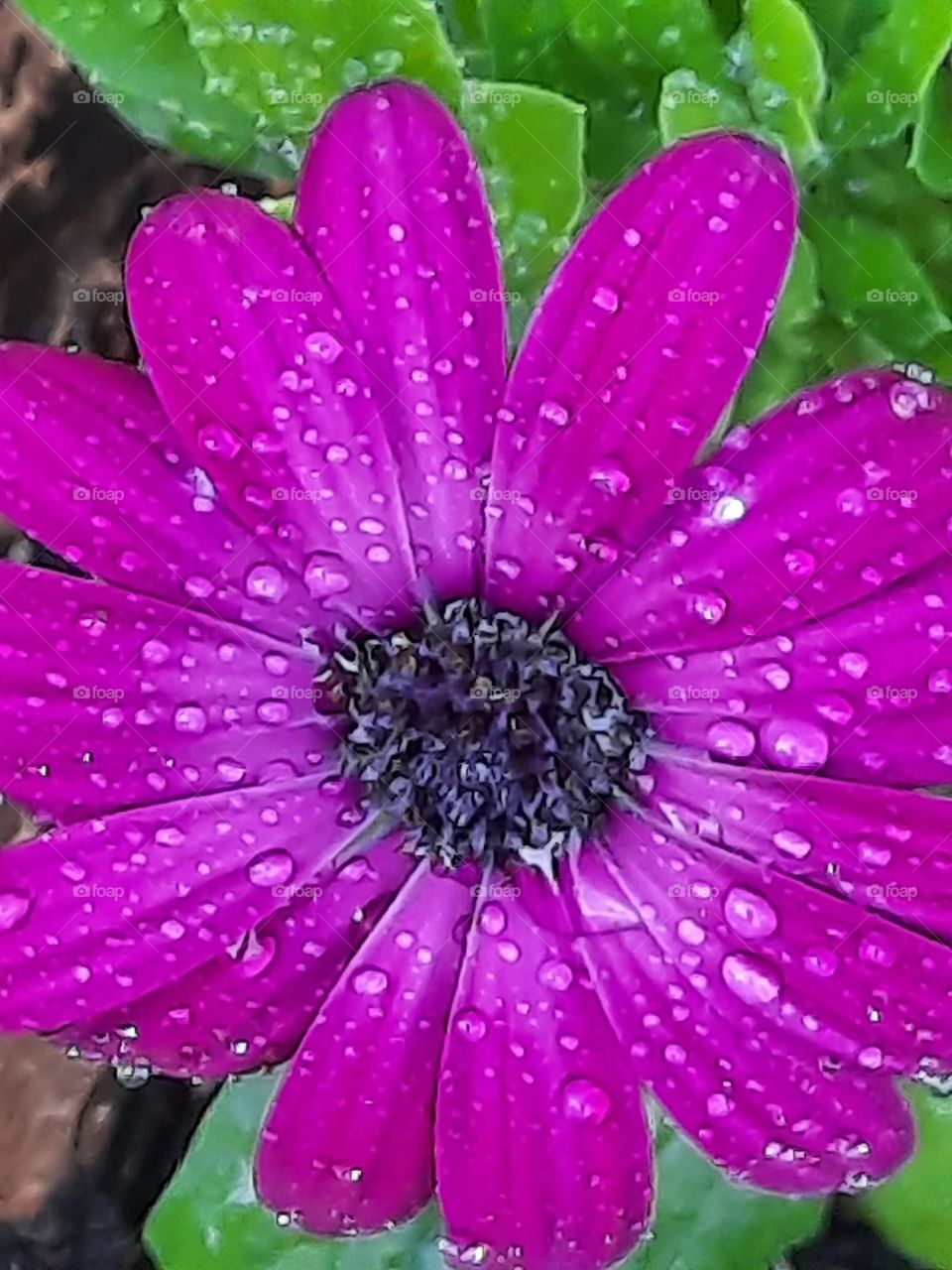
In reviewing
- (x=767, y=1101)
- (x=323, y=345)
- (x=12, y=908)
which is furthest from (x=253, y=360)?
(x=767, y=1101)

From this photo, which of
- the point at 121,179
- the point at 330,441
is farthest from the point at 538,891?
the point at 121,179

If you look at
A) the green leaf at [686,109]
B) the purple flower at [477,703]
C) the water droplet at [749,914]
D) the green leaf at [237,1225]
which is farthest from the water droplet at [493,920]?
the green leaf at [686,109]

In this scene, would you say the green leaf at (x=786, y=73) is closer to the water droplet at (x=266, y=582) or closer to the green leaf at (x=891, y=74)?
the green leaf at (x=891, y=74)

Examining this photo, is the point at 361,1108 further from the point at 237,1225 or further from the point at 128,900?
the point at 237,1225

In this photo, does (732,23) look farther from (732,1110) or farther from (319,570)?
(732,1110)

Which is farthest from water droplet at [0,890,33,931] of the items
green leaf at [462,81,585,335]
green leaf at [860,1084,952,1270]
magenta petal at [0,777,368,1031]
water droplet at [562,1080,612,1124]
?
green leaf at [860,1084,952,1270]

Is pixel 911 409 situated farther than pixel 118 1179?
No
